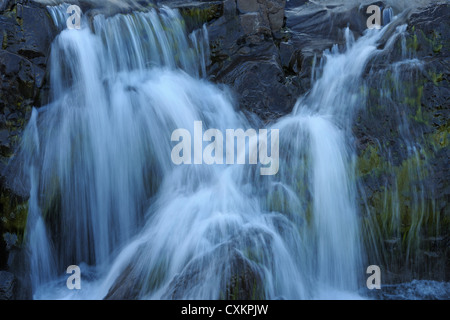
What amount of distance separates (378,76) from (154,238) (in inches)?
138

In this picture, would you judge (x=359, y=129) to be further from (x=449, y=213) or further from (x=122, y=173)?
(x=122, y=173)

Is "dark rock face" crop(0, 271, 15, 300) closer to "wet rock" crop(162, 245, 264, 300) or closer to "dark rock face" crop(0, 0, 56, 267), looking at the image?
"dark rock face" crop(0, 0, 56, 267)

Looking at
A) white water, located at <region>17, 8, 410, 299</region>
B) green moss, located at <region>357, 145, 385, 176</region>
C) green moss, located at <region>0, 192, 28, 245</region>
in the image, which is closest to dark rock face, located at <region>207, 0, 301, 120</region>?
white water, located at <region>17, 8, 410, 299</region>

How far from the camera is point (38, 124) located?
5695 millimetres

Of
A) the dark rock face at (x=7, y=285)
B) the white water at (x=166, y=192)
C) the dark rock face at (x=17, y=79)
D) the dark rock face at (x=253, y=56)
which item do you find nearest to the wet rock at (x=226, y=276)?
the white water at (x=166, y=192)

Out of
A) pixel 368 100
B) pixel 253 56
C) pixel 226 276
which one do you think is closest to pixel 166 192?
pixel 226 276

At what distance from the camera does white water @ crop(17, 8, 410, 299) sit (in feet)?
16.1

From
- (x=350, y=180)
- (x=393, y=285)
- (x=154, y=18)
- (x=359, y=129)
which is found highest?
(x=154, y=18)

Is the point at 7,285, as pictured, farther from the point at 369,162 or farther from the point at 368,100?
the point at 368,100

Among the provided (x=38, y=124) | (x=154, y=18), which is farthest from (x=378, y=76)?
(x=38, y=124)

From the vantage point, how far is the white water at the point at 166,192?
4910mm

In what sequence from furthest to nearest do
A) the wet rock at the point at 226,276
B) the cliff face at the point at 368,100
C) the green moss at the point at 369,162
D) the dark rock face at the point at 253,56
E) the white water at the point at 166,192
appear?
1. the dark rock face at the point at 253,56
2. the green moss at the point at 369,162
3. the cliff face at the point at 368,100
4. the white water at the point at 166,192
5. the wet rock at the point at 226,276

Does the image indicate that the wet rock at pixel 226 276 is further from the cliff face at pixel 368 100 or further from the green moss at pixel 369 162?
the green moss at pixel 369 162

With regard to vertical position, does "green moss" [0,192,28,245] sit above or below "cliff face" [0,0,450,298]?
below
